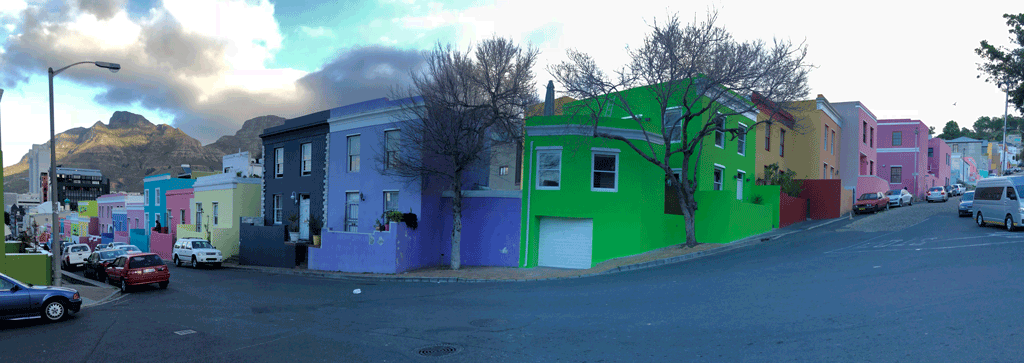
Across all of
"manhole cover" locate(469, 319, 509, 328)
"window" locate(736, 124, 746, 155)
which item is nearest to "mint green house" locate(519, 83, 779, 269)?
"window" locate(736, 124, 746, 155)

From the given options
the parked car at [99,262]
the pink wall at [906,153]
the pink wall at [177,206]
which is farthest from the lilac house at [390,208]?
the pink wall at [906,153]

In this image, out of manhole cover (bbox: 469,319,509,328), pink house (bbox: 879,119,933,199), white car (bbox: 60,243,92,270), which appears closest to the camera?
manhole cover (bbox: 469,319,509,328)

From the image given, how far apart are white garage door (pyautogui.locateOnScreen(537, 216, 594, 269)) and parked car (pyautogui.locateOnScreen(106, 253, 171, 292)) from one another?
1405 cm

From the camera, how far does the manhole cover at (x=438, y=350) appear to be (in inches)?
340

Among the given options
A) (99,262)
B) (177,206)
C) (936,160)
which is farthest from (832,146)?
(177,206)

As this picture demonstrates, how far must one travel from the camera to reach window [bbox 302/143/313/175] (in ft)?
100

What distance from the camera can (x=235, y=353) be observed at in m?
9.08

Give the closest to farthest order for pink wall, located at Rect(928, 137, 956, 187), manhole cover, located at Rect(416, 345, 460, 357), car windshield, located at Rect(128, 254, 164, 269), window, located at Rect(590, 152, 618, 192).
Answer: manhole cover, located at Rect(416, 345, 460, 357) → car windshield, located at Rect(128, 254, 164, 269) → window, located at Rect(590, 152, 618, 192) → pink wall, located at Rect(928, 137, 956, 187)

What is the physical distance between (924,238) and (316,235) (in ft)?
81.7

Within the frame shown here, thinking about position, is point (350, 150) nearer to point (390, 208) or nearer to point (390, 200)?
point (390, 200)

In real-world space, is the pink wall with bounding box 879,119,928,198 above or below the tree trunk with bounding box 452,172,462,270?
above

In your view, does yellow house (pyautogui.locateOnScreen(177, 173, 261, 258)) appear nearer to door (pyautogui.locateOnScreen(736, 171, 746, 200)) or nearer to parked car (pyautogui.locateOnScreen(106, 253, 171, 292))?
parked car (pyautogui.locateOnScreen(106, 253, 171, 292))

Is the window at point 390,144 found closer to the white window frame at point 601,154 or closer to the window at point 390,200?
the window at point 390,200

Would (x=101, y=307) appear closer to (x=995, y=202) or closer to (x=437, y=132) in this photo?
(x=437, y=132)
